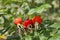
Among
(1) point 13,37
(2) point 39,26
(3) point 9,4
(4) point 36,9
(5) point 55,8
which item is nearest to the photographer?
(1) point 13,37

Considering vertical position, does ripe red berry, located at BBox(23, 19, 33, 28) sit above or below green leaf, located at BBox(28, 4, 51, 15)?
below

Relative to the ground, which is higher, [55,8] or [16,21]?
[16,21]

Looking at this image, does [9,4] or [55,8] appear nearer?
[9,4]

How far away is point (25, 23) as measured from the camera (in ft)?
7.63

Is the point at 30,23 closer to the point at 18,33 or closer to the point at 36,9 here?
the point at 36,9

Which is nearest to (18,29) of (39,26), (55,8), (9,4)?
(39,26)

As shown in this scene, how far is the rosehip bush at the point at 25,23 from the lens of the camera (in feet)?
6.79

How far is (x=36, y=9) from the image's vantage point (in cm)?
234

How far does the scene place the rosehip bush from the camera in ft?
6.79

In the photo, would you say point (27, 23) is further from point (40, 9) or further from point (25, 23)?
point (40, 9)

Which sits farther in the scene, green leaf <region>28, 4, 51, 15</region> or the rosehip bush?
green leaf <region>28, 4, 51, 15</region>

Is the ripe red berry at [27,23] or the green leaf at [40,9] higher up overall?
the green leaf at [40,9]

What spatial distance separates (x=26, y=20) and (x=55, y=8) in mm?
1723

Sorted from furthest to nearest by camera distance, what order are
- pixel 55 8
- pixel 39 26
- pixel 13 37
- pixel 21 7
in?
pixel 55 8 → pixel 21 7 → pixel 39 26 → pixel 13 37
